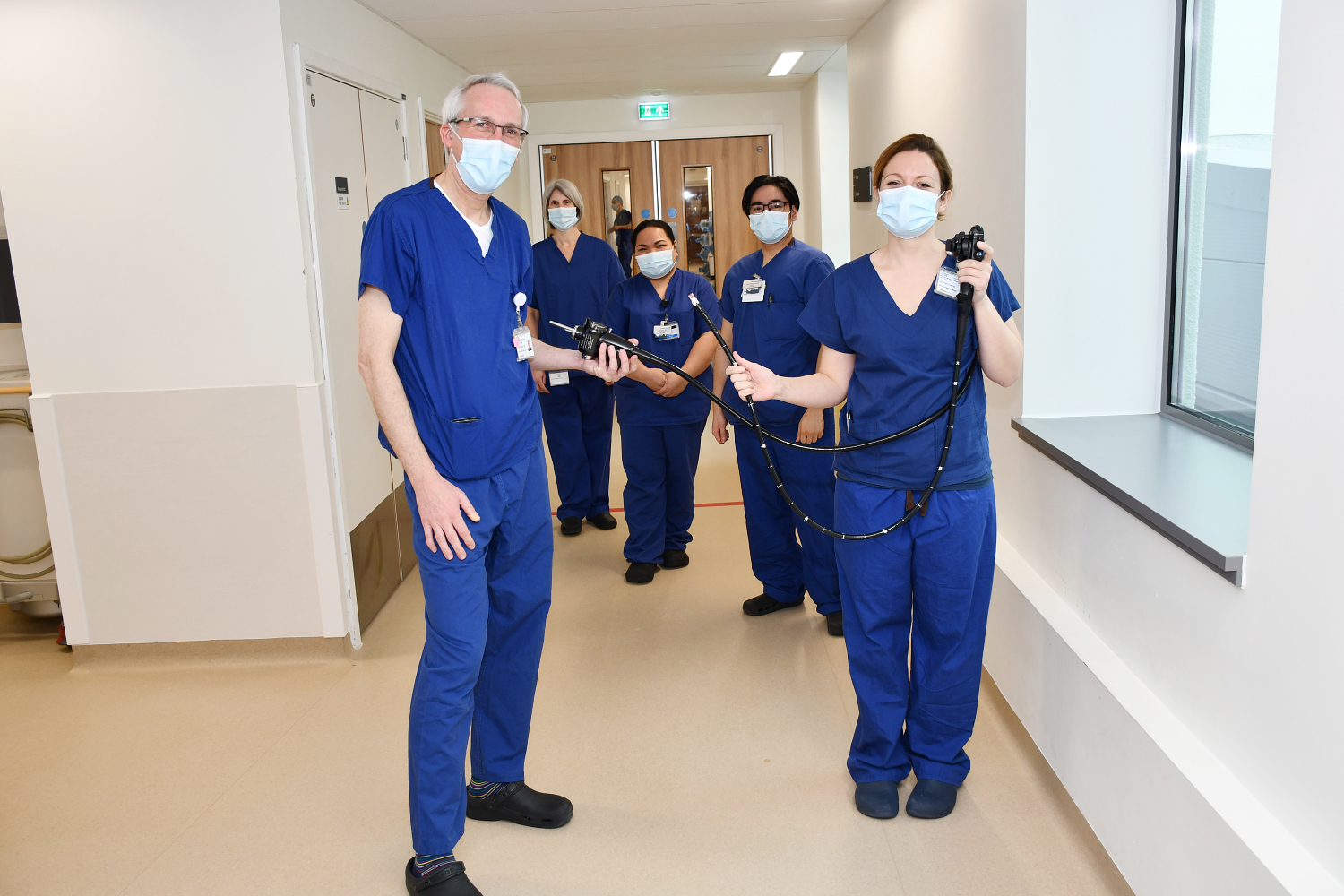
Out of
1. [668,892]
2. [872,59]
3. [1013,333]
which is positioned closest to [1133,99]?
[1013,333]

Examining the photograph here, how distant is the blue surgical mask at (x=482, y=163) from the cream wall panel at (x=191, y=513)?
1453 mm

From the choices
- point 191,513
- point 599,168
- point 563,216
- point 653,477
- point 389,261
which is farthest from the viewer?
point 599,168

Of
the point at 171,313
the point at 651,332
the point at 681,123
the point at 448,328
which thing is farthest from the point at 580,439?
the point at 681,123

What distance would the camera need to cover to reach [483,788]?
2209 millimetres

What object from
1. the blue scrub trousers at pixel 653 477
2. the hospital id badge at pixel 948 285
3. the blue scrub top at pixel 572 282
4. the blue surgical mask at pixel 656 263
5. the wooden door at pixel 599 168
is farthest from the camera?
the wooden door at pixel 599 168

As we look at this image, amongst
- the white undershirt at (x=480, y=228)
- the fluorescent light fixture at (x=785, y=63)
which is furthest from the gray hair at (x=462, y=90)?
the fluorescent light fixture at (x=785, y=63)

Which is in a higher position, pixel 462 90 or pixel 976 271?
pixel 462 90

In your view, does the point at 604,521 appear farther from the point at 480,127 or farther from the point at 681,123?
the point at 681,123

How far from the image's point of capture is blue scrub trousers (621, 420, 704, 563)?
12.3 ft

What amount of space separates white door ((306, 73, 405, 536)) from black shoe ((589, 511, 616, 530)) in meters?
1.16

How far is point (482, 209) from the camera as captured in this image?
1947 millimetres

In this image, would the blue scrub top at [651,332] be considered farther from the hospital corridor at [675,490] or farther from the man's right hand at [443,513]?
the man's right hand at [443,513]

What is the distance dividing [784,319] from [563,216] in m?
1.48

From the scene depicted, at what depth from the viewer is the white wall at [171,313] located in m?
2.87
